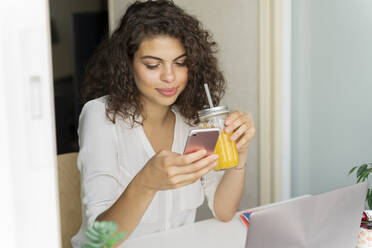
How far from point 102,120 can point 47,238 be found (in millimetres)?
892

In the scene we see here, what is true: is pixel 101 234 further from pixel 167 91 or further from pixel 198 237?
pixel 167 91

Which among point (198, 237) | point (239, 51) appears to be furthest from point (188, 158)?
point (239, 51)

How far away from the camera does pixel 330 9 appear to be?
162 cm

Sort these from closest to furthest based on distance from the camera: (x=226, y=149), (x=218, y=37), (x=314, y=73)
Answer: (x=226, y=149), (x=314, y=73), (x=218, y=37)

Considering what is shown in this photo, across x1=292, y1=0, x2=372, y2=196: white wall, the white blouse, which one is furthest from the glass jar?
x1=292, y1=0, x2=372, y2=196: white wall

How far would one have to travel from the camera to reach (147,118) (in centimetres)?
149

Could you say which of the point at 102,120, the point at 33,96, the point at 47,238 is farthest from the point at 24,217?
the point at 102,120

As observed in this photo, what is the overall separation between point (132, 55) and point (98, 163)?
404 mm

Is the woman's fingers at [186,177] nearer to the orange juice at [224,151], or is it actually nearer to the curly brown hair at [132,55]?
the orange juice at [224,151]

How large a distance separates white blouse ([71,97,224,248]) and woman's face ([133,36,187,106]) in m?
0.20

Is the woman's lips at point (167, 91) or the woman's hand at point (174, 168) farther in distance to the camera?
the woman's lips at point (167, 91)

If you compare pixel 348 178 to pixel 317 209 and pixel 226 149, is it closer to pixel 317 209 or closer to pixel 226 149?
pixel 226 149

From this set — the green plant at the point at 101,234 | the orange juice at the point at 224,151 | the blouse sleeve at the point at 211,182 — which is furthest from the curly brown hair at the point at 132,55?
the green plant at the point at 101,234

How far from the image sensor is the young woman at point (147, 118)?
3.96 feet
